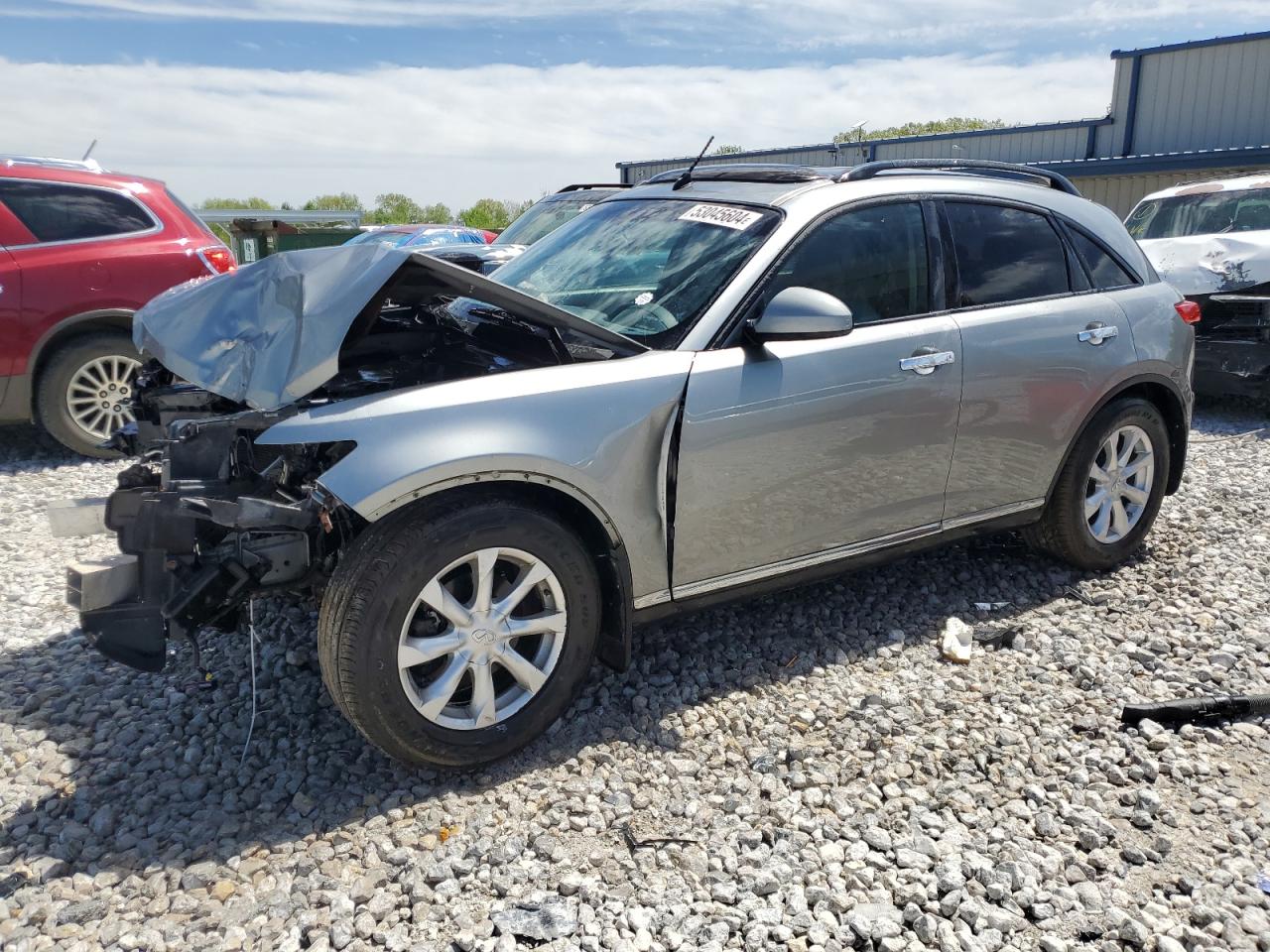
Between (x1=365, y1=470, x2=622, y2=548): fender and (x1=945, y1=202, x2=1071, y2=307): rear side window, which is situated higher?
(x1=945, y1=202, x2=1071, y2=307): rear side window

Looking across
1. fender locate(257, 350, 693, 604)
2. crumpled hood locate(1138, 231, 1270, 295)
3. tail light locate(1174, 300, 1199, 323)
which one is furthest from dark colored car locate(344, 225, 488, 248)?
fender locate(257, 350, 693, 604)

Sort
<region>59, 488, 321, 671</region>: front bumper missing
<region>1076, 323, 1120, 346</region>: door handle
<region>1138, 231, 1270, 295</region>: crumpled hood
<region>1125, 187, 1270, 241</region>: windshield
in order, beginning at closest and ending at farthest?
1. <region>59, 488, 321, 671</region>: front bumper missing
2. <region>1076, 323, 1120, 346</region>: door handle
3. <region>1138, 231, 1270, 295</region>: crumpled hood
4. <region>1125, 187, 1270, 241</region>: windshield

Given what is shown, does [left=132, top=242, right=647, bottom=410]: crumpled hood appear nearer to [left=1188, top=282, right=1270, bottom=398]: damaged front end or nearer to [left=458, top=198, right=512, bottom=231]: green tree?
[left=1188, top=282, right=1270, bottom=398]: damaged front end

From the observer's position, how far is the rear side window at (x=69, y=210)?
22.7ft

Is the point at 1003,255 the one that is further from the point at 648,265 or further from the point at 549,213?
the point at 549,213

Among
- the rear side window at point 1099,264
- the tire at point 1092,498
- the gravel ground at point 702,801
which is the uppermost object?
the rear side window at point 1099,264

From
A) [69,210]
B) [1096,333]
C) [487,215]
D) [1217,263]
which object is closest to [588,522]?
[1096,333]

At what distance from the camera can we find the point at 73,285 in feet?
22.4

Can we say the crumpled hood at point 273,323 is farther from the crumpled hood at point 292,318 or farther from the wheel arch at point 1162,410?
the wheel arch at point 1162,410

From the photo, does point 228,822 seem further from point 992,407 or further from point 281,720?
point 992,407

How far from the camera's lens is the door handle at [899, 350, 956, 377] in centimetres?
376

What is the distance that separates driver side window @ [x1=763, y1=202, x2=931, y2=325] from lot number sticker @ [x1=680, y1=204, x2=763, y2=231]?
229mm

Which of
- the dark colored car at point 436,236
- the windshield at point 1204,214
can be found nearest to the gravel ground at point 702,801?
the windshield at point 1204,214

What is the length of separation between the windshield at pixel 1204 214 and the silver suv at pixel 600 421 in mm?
5583
